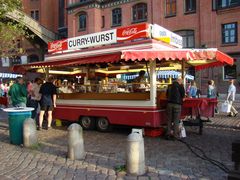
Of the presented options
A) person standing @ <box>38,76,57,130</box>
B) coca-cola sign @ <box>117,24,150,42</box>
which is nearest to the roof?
coca-cola sign @ <box>117,24,150,42</box>

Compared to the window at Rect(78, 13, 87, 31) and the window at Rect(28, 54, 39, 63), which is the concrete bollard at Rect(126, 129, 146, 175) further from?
the window at Rect(28, 54, 39, 63)

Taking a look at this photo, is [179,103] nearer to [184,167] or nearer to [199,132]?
[199,132]

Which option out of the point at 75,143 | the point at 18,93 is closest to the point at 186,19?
the point at 18,93

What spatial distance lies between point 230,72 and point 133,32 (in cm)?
2075

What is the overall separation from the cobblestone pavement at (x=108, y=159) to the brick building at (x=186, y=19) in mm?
20360

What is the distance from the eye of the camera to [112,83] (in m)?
11.3

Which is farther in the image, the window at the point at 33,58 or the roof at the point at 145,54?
the window at the point at 33,58

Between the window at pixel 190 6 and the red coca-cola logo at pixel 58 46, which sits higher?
the window at pixel 190 6

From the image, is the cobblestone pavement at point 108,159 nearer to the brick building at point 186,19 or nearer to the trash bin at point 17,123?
the trash bin at point 17,123

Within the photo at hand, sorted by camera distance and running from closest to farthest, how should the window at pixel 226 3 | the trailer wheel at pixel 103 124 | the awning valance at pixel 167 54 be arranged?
the awning valance at pixel 167 54, the trailer wheel at pixel 103 124, the window at pixel 226 3

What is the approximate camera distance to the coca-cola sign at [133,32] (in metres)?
10.1

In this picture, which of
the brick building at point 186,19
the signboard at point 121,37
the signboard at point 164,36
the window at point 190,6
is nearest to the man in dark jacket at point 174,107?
the signboard at point 164,36

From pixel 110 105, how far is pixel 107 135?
0.95 meters

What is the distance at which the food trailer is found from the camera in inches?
365
